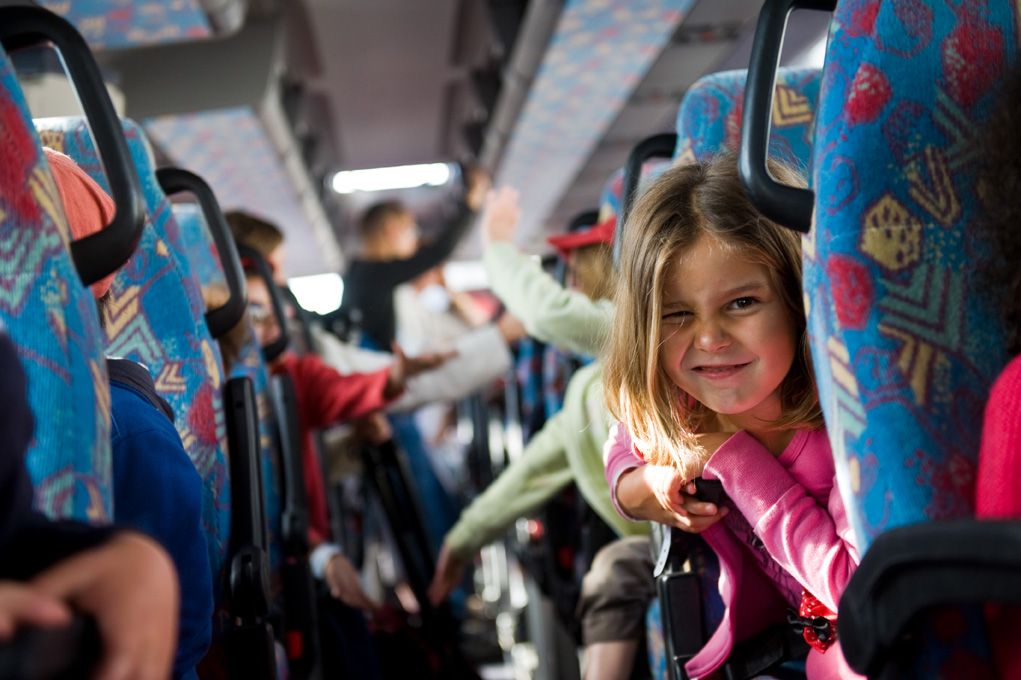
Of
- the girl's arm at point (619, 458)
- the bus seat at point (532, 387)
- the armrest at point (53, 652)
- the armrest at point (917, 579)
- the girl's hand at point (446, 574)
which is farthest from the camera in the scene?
the bus seat at point (532, 387)

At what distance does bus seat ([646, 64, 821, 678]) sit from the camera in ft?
4.22

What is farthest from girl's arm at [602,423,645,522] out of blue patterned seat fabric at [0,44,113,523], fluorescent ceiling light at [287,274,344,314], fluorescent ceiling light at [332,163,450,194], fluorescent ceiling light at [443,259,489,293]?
fluorescent ceiling light at [443,259,489,293]

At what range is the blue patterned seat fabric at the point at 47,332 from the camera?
0.70 m

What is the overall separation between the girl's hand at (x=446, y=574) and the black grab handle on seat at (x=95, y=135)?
123cm

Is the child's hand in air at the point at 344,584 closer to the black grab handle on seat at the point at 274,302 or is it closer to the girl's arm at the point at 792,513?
the black grab handle on seat at the point at 274,302

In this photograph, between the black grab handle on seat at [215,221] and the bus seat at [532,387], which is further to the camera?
the bus seat at [532,387]

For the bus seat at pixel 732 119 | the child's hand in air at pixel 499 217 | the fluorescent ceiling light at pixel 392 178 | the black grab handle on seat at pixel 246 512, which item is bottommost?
the fluorescent ceiling light at pixel 392 178

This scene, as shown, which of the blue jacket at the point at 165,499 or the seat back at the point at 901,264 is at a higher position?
the seat back at the point at 901,264

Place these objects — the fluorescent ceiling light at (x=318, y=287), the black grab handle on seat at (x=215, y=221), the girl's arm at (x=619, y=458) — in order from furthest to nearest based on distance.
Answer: the fluorescent ceiling light at (x=318, y=287), the black grab handle on seat at (x=215, y=221), the girl's arm at (x=619, y=458)

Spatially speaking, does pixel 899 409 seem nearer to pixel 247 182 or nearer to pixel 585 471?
pixel 585 471

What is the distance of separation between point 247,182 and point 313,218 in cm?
147

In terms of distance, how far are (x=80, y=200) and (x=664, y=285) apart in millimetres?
724

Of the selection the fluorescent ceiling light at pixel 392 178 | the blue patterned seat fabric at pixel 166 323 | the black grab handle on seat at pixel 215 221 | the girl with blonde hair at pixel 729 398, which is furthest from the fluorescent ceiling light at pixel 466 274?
the girl with blonde hair at pixel 729 398

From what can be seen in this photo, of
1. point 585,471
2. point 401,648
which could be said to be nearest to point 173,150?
point 401,648
